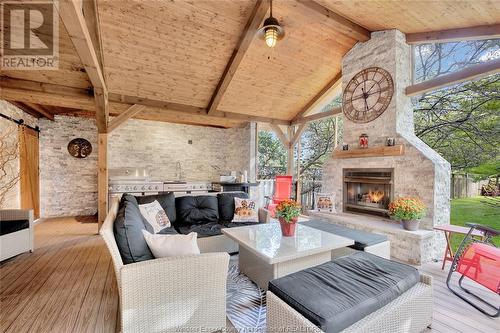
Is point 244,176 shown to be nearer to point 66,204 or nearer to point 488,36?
point 66,204

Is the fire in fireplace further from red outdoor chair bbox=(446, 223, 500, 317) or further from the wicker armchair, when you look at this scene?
the wicker armchair

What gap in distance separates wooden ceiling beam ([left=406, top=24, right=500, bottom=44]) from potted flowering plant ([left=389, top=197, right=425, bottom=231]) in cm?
234

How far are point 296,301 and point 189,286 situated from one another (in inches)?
30.1

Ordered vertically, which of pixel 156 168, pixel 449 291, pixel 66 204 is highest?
pixel 156 168

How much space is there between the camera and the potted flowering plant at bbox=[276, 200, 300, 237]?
8.09ft

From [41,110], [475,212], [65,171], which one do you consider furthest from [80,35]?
[475,212]

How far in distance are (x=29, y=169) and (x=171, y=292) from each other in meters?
5.54

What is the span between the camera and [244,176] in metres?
6.34

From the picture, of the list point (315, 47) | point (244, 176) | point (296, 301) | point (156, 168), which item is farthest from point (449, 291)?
point (156, 168)

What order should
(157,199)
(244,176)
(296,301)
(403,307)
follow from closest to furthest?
(296,301) → (403,307) → (157,199) → (244,176)

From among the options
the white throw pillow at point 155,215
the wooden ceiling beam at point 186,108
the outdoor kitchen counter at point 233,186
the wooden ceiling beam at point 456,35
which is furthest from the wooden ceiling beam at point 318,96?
the white throw pillow at point 155,215

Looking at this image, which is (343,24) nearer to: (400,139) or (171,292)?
(400,139)

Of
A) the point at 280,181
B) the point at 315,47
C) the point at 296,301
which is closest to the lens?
the point at 296,301

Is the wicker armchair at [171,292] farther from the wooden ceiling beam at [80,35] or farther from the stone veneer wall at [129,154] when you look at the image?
the stone veneer wall at [129,154]
